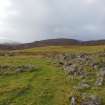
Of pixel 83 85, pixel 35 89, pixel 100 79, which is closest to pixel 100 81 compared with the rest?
pixel 100 79

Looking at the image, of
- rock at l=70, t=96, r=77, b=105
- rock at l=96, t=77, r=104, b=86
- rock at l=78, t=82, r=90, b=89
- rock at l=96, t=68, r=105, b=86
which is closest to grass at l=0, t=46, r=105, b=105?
rock at l=70, t=96, r=77, b=105

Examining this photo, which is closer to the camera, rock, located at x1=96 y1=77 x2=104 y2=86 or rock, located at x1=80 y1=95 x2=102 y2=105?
rock, located at x1=80 y1=95 x2=102 y2=105

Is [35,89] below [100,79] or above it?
below

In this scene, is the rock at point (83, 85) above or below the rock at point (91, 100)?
above

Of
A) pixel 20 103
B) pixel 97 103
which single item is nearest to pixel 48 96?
pixel 20 103

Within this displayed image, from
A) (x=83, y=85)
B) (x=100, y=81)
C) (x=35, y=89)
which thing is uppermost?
(x=100, y=81)

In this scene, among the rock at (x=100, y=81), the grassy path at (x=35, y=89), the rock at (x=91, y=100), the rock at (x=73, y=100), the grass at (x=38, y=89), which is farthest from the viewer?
the rock at (x=100, y=81)

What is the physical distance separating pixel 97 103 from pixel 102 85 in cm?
849

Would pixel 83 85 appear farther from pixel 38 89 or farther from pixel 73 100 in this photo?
pixel 73 100

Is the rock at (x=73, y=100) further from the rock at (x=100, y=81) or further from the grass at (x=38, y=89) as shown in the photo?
the rock at (x=100, y=81)

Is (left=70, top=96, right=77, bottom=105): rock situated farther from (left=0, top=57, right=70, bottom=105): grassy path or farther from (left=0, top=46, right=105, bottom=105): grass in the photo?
(left=0, top=57, right=70, bottom=105): grassy path

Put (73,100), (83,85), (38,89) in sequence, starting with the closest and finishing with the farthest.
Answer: (73,100) → (83,85) → (38,89)

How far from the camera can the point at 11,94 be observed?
39.0 metres

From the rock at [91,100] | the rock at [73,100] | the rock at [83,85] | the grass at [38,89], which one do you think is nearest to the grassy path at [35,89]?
the grass at [38,89]
